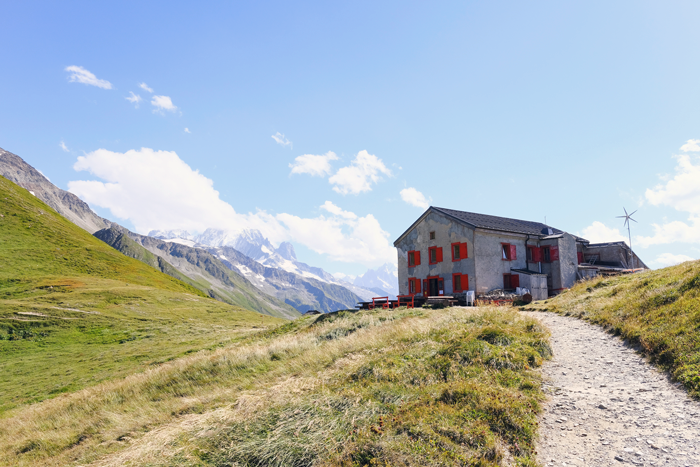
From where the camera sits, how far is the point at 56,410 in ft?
50.1

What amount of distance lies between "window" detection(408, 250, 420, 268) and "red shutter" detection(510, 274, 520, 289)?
929cm

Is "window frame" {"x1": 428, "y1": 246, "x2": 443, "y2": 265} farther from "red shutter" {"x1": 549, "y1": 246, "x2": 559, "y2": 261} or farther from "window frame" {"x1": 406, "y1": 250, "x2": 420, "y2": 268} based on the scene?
"red shutter" {"x1": 549, "y1": 246, "x2": 559, "y2": 261}

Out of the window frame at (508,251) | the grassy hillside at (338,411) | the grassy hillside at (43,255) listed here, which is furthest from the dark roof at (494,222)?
the grassy hillside at (43,255)

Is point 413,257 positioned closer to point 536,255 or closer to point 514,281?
point 514,281

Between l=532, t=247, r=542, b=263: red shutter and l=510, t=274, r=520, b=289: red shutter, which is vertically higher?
l=532, t=247, r=542, b=263: red shutter

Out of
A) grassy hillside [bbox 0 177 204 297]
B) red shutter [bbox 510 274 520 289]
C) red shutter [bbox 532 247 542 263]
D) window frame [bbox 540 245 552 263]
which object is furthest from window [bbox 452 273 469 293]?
grassy hillside [bbox 0 177 204 297]

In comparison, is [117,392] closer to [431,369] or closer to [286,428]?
[286,428]

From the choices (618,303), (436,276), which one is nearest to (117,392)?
(618,303)

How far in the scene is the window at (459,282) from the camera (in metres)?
34.6

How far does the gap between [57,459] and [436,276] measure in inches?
1281

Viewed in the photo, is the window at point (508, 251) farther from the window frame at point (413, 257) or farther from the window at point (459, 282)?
the window frame at point (413, 257)

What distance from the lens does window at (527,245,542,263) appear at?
3915 centimetres

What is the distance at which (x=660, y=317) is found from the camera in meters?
11.6

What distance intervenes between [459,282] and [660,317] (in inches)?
948
